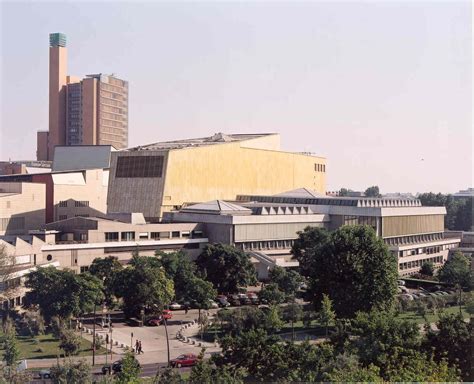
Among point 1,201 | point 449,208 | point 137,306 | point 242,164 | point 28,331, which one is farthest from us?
point 449,208

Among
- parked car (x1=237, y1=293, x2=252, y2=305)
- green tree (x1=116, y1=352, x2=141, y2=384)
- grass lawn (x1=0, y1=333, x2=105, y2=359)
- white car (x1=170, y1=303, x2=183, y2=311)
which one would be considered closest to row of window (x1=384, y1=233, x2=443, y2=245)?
parked car (x1=237, y1=293, x2=252, y2=305)

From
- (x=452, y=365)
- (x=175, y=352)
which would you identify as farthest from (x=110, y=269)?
(x=452, y=365)

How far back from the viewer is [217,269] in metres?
49.0

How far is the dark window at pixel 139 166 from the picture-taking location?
65.0 metres

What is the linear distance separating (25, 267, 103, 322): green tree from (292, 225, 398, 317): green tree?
11895 mm

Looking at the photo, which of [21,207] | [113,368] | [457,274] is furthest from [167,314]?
[457,274]

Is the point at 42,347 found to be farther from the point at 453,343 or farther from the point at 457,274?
the point at 457,274

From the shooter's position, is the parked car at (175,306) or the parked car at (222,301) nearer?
the parked car at (175,306)

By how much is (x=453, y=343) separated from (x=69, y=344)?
16390mm

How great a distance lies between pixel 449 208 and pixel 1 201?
219ft

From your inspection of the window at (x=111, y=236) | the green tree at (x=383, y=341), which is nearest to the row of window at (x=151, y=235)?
the window at (x=111, y=236)

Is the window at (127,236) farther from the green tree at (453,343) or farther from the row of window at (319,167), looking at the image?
the row of window at (319,167)

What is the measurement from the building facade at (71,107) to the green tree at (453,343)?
86.5 metres

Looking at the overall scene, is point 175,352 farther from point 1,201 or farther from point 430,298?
point 1,201
